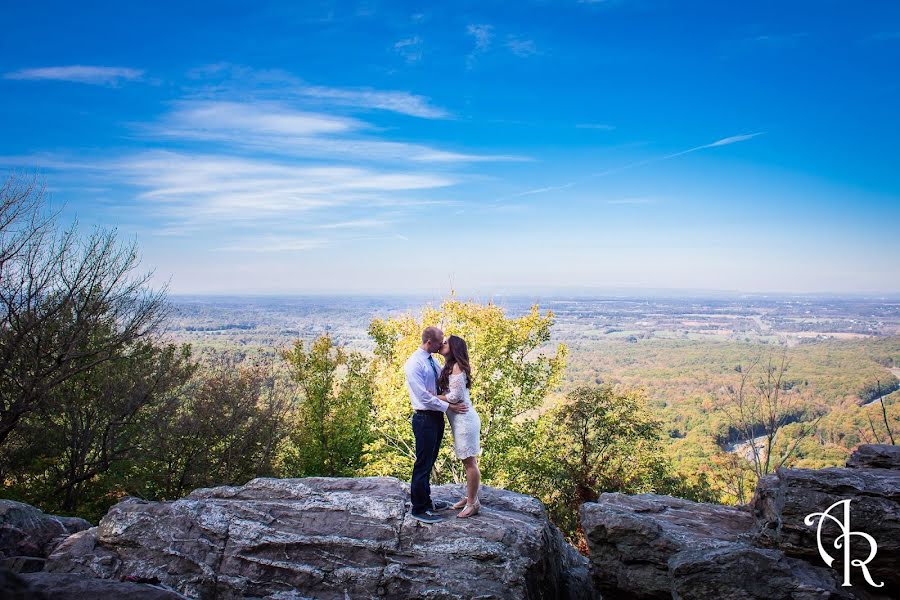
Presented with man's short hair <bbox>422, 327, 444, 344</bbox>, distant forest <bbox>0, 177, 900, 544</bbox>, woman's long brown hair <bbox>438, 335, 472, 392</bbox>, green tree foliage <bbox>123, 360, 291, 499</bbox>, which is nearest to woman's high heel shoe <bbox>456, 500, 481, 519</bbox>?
woman's long brown hair <bbox>438, 335, 472, 392</bbox>

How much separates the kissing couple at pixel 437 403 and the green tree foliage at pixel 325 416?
22.3m

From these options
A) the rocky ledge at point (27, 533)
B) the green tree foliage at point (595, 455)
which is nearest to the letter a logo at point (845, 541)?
the rocky ledge at point (27, 533)

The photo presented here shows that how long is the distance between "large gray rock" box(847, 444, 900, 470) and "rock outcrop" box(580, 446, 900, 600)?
17mm

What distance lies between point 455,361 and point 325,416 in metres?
25.9

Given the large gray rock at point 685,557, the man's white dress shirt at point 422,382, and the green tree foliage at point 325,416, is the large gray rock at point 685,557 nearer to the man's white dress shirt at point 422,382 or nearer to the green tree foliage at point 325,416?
the man's white dress shirt at point 422,382

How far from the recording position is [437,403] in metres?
8.31

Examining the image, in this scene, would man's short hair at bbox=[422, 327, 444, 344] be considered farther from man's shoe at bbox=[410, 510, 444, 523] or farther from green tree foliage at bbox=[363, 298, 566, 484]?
green tree foliage at bbox=[363, 298, 566, 484]

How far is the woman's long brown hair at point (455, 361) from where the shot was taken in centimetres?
837

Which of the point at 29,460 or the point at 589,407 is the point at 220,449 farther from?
the point at 589,407

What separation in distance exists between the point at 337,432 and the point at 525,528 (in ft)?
79.1

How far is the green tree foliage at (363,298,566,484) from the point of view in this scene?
24.4 m

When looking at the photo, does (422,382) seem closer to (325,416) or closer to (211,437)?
(211,437)

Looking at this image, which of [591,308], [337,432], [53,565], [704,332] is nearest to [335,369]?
[337,432]

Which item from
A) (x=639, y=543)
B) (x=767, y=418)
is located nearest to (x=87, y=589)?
(x=639, y=543)
